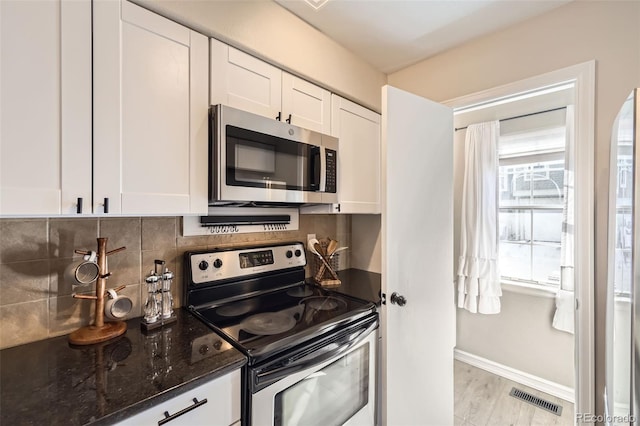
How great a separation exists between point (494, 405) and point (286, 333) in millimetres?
1968

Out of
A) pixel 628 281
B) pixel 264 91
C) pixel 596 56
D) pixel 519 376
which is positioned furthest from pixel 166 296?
pixel 519 376

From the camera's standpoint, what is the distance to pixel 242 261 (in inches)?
61.0

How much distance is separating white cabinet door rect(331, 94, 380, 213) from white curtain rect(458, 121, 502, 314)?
44.2 inches

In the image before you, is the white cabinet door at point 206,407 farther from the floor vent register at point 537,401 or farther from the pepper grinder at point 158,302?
the floor vent register at point 537,401

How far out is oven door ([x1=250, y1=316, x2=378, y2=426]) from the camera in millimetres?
999

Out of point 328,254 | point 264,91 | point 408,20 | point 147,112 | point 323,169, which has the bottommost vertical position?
point 328,254

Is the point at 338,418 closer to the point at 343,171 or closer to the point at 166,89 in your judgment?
the point at 343,171

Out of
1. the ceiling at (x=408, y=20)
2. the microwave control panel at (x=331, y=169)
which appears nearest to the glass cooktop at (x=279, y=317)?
the microwave control panel at (x=331, y=169)

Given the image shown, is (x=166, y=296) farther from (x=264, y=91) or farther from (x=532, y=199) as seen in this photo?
(x=532, y=199)

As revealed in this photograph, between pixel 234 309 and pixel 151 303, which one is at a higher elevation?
pixel 151 303

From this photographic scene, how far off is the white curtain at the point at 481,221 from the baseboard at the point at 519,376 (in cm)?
49

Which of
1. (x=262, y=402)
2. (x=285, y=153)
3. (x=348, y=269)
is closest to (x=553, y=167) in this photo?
(x=348, y=269)

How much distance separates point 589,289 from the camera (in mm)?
1370

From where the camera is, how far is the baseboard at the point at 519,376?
217 cm
